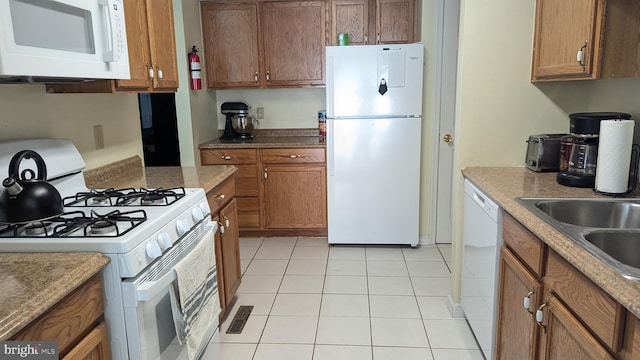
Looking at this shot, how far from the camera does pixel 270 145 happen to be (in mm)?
3777

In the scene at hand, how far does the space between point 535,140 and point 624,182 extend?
1.75 feet

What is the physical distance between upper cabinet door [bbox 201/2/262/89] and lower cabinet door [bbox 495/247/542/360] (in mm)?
2871

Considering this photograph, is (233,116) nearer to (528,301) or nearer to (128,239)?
(128,239)

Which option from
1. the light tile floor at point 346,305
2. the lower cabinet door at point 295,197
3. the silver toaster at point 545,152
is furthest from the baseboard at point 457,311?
the lower cabinet door at point 295,197

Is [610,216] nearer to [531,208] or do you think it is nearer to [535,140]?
[531,208]

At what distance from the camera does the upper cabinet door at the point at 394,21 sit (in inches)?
147

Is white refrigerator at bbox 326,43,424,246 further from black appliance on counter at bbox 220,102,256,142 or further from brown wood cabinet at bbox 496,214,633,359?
brown wood cabinet at bbox 496,214,633,359

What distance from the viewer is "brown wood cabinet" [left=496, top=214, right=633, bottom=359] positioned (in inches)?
43.2

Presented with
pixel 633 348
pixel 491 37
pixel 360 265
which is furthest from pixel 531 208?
pixel 360 265

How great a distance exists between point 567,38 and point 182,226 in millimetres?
1772

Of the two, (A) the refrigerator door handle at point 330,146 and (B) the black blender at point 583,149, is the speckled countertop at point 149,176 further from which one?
(B) the black blender at point 583,149

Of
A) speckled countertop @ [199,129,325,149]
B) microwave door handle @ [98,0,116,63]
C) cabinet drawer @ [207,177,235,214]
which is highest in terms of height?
microwave door handle @ [98,0,116,63]

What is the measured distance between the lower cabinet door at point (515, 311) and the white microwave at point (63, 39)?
172 cm

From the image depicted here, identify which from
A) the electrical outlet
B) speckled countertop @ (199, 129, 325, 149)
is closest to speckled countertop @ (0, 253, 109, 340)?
the electrical outlet
